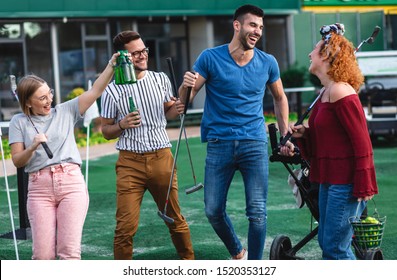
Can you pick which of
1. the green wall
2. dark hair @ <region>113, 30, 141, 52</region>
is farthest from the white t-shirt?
the green wall

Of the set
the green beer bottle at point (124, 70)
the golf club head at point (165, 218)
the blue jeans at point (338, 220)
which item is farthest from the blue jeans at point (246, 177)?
the blue jeans at point (338, 220)

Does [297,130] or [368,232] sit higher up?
[297,130]

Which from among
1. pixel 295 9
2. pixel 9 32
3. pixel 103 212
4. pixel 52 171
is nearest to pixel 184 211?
pixel 103 212

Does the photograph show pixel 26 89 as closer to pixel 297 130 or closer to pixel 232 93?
pixel 232 93

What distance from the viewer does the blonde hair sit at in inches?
226

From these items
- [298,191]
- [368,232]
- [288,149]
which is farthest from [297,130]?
[298,191]

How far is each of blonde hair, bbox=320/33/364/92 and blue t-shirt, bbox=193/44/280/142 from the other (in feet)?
3.44

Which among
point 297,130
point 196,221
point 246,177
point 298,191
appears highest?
point 297,130

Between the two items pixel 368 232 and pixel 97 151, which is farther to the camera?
pixel 97 151

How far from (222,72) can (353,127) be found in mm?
1414

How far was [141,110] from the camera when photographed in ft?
22.7

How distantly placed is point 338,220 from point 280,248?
1220mm

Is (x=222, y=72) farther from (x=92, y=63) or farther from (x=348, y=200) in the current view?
(x=92, y=63)

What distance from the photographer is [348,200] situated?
18.6 ft
